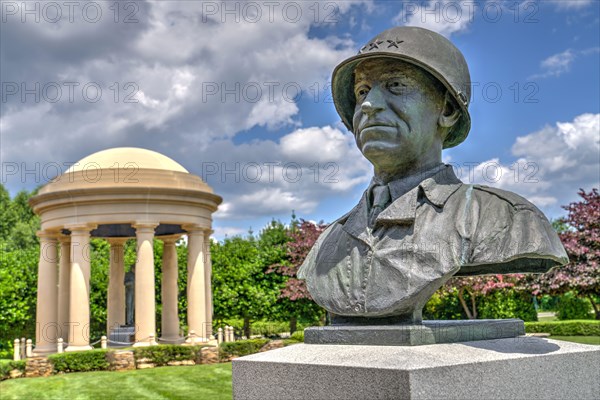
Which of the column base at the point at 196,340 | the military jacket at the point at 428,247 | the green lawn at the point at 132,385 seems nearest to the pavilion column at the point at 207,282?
the column base at the point at 196,340

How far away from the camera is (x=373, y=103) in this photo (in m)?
4.70

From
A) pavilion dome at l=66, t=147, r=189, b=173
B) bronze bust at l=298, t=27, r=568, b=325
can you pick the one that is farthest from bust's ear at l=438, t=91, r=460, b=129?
pavilion dome at l=66, t=147, r=189, b=173

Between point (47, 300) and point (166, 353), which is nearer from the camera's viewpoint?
point (166, 353)

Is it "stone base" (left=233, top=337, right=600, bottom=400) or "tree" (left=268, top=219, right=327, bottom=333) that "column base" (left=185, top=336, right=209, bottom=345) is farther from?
"stone base" (left=233, top=337, right=600, bottom=400)

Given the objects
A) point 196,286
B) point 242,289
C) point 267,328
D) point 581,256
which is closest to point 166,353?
point 196,286

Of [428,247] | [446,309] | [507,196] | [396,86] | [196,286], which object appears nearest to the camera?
[428,247]

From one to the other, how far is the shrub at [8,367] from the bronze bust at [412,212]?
1799 centimetres

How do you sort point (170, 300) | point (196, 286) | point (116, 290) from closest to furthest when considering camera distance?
point (196, 286) → point (170, 300) → point (116, 290)

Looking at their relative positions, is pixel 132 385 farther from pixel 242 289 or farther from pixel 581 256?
pixel 581 256

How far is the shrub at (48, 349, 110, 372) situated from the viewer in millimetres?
20953

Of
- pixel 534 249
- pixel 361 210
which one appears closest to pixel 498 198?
pixel 534 249

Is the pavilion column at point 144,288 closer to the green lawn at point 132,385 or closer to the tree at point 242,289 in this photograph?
the green lawn at point 132,385

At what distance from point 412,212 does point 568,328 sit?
74.9 feet

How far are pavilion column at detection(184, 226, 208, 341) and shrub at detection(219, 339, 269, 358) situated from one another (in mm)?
Answer: 1970
